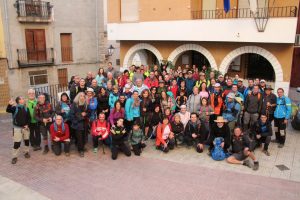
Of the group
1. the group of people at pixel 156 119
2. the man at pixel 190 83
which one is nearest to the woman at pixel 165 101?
the group of people at pixel 156 119

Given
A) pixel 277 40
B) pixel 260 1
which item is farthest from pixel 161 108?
pixel 260 1

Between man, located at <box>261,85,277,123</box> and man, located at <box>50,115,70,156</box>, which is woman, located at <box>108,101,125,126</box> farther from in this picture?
man, located at <box>261,85,277,123</box>

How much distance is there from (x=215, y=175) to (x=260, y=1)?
30.0ft

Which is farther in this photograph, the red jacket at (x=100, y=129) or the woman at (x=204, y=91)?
the woman at (x=204, y=91)

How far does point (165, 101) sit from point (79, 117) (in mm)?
2860

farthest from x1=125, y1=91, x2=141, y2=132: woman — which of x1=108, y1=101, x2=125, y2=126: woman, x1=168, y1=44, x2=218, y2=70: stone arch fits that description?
x1=168, y1=44, x2=218, y2=70: stone arch

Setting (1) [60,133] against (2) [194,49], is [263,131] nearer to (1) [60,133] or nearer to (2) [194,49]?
(1) [60,133]

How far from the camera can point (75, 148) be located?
9172 mm

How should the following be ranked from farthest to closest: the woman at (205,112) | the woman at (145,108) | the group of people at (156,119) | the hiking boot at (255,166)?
1. the woman at (145,108)
2. the woman at (205,112)
3. the group of people at (156,119)
4. the hiking boot at (255,166)

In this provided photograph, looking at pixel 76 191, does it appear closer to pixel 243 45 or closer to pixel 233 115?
pixel 233 115

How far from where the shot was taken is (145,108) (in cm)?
944

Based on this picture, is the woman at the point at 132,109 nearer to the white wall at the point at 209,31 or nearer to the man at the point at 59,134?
the man at the point at 59,134

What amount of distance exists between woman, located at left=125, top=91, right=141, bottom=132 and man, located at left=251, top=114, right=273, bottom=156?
350cm

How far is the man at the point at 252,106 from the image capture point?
8.84 metres
